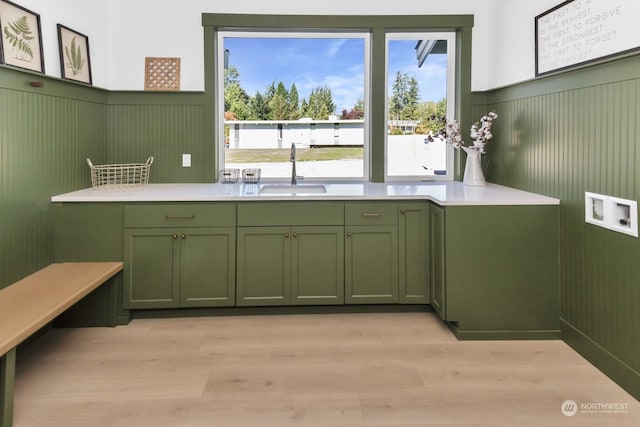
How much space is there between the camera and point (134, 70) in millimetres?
3529

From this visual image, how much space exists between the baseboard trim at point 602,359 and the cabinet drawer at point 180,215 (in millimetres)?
2153

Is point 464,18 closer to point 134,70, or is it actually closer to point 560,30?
point 560,30

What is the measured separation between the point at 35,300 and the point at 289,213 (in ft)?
4.90

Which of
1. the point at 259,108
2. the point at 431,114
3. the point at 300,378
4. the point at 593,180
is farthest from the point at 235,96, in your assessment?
the point at 593,180

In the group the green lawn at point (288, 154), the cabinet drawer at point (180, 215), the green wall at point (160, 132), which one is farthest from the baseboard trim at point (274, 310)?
the green lawn at point (288, 154)

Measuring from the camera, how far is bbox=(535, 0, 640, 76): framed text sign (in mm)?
2098

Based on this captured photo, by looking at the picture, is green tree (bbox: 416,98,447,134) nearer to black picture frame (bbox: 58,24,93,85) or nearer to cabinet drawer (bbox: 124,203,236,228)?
cabinet drawer (bbox: 124,203,236,228)

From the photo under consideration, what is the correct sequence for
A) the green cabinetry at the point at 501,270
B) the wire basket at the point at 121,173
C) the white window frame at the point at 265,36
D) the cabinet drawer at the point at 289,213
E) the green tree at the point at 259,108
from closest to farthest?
1. the green cabinetry at the point at 501,270
2. the cabinet drawer at the point at 289,213
3. the wire basket at the point at 121,173
4. the white window frame at the point at 265,36
5. the green tree at the point at 259,108

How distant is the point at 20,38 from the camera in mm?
2457

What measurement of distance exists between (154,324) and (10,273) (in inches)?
34.9

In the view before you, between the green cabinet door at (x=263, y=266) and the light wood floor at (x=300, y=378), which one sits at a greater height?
the green cabinet door at (x=263, y=266)

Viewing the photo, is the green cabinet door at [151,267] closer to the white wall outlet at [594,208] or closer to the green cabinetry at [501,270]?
the green cabinetry at [501,270]

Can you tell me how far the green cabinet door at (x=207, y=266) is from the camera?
2963mm

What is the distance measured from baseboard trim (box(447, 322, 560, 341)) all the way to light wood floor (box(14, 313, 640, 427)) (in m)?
0.04
